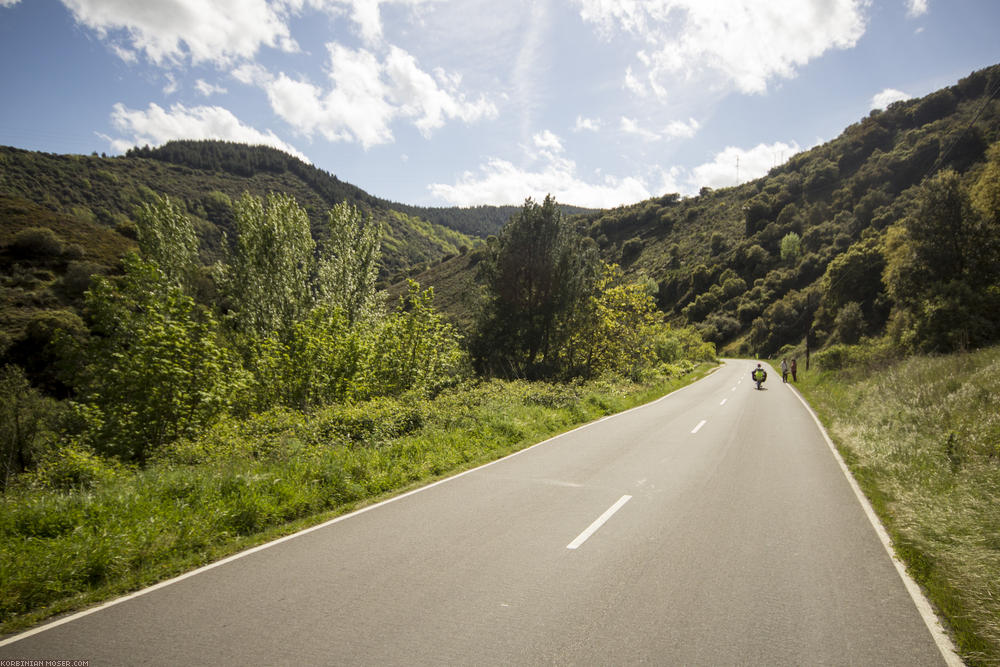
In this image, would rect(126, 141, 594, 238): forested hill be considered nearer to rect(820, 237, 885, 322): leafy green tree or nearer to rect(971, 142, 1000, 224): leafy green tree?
rect(820, 237, 885, 322): leafy green tree

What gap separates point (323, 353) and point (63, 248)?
39.6 meters

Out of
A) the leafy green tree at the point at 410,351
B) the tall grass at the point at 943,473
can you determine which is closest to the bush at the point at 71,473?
the leafy green tree at the point at 410,351

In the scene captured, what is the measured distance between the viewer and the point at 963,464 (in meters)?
6.94

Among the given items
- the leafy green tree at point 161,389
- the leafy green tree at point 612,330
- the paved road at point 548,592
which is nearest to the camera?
the paved road at point 548,592

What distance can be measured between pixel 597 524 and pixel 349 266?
2097cm

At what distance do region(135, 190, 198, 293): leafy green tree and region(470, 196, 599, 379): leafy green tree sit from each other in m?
15.6

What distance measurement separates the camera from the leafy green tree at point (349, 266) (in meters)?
22.4

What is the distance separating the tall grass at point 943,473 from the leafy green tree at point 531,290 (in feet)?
42.9

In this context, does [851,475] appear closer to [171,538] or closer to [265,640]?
[265,640]

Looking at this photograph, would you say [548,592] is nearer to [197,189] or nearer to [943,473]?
[943,473]

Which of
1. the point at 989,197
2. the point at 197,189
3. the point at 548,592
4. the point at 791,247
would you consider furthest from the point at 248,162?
the point at 548,592

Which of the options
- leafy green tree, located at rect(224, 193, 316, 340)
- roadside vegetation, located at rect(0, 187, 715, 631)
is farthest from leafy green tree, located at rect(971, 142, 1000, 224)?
leafy green tree, located at rect(224, 193, 316, 340)

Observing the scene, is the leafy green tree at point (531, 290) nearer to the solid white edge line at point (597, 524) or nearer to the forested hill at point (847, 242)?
the forested hill at point (847, 242)

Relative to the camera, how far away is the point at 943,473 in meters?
6.74
